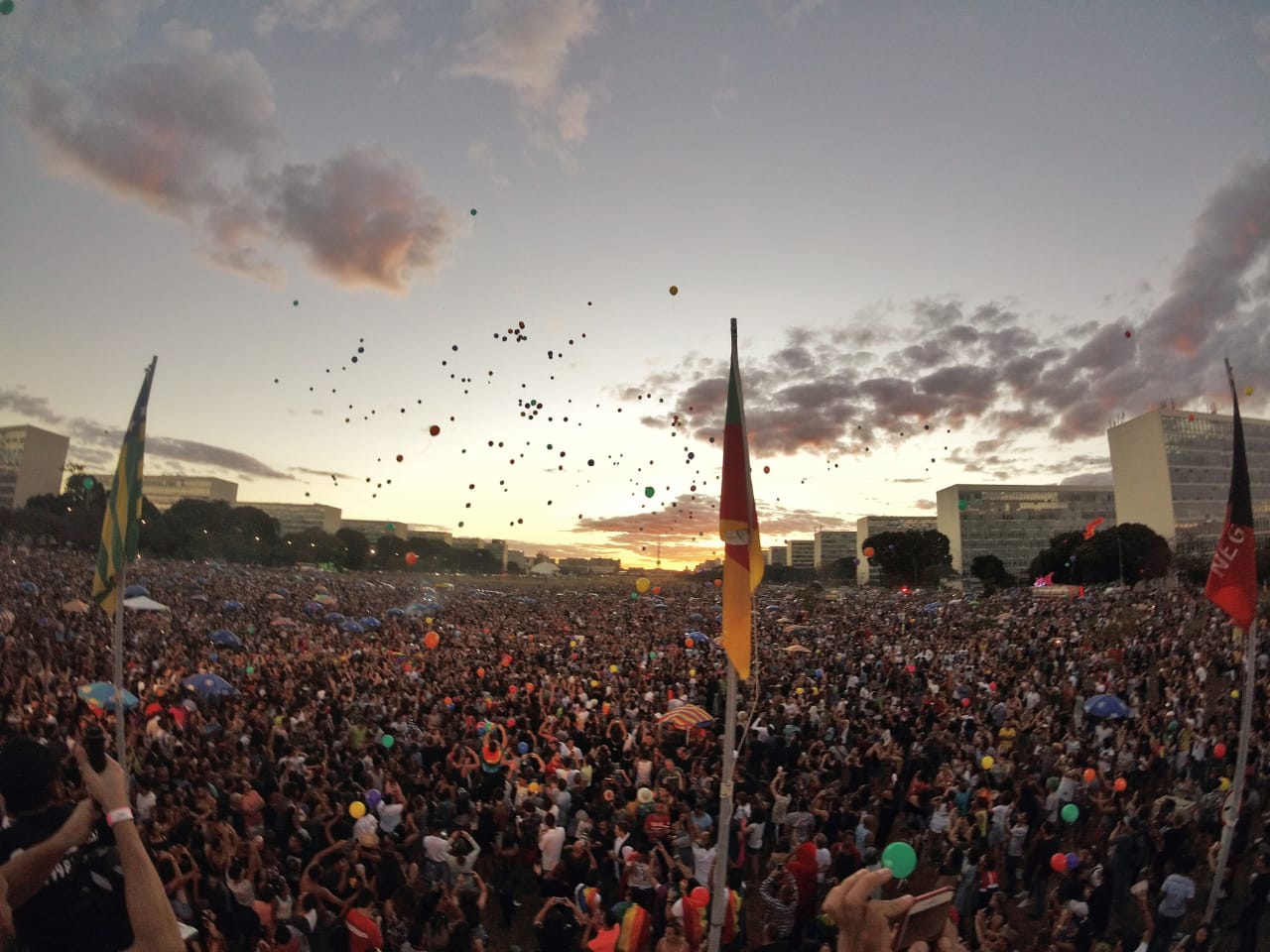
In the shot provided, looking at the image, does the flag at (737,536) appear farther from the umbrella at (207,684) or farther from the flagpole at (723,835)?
the umbrella at (207,684)

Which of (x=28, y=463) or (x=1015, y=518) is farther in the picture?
(x=1015, y=518)

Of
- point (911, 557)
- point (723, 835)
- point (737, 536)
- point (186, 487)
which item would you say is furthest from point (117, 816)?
point (186, 487)

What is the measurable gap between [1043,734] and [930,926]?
13.1 metres

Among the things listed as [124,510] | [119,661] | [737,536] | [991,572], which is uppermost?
[124,510]

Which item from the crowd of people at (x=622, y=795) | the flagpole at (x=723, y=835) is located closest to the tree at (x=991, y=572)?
the crowd of people at (x=622, y=795)

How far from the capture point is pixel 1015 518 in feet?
481

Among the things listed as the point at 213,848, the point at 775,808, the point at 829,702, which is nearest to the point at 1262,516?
the point at 829,702

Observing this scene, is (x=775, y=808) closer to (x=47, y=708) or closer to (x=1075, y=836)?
(x=1075, y=836)

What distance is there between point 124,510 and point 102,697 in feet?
28.5

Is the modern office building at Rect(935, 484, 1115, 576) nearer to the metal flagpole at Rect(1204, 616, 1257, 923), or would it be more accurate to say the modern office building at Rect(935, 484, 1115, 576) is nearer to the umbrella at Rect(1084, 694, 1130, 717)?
the umbrella at Rect(1084, 694, 1130, 717)

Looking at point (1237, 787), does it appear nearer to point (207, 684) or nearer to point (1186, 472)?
point (207, 684)

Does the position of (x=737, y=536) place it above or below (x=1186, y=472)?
below

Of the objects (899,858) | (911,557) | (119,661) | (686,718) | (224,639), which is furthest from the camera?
(911,557)

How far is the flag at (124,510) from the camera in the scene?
6824 mm
